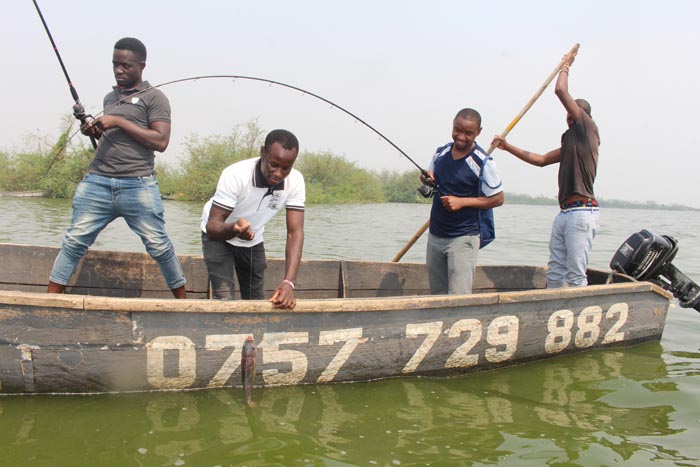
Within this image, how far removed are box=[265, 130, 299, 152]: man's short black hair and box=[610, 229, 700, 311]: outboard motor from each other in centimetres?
340

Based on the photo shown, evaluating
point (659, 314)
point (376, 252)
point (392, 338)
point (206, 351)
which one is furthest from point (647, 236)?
point (376, 252)

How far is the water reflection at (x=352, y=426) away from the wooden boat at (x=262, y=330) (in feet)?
0.41

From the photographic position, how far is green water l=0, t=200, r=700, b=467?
285cm

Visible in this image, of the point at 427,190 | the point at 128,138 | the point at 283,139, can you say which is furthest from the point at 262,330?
the point at 427,190

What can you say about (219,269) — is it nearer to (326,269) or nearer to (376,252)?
(326,269)

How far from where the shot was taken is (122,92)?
3.87 metres

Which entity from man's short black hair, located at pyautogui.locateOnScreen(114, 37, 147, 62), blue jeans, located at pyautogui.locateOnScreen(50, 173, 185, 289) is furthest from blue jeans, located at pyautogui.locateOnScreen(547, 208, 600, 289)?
man's short black hair, located at pyautogui.locateOnScreen(114, 37, 147, 62)

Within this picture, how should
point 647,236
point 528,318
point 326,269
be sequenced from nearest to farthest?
1. point 528,318
2. point 647,236
3. point 326,269

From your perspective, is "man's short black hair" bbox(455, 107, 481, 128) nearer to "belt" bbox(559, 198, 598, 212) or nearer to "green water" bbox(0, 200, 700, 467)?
"belt" bbox(559, 198, 598, 212)

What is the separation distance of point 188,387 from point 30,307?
97 cm

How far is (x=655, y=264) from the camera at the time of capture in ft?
16.9

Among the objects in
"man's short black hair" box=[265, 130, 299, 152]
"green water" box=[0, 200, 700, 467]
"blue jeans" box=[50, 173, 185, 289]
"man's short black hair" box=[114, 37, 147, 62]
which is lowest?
"green water" box=[0, 200, 700, 467]

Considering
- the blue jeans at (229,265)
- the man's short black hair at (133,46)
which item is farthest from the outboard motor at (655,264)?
the man's short black hair at (133,46)

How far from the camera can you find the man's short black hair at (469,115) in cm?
424
